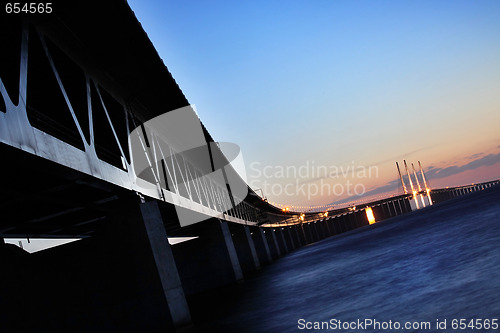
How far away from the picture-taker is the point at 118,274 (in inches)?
632

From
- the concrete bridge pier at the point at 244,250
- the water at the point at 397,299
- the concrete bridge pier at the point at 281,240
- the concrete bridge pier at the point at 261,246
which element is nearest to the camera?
the water at the point at 397,299

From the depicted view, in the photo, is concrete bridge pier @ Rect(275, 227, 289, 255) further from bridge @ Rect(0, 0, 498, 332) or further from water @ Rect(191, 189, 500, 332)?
bridge @ Rect(0, 0, 498, 332)

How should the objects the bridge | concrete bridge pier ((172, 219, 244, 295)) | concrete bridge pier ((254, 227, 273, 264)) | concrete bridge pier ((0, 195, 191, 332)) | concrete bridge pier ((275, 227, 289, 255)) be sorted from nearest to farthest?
1. the bridge
2. concrete bridge pier ((0, 195, 191, 332))
3. concrete bridge pier ((172, 219, 244, 295))
4. concrete bridge pier ((254, 227, 273, 264))
5. concrete bridge pier ((275, 227, 289, 255))

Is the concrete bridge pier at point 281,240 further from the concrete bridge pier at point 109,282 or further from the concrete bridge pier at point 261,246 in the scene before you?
the concrete bridge pier at point 109,282

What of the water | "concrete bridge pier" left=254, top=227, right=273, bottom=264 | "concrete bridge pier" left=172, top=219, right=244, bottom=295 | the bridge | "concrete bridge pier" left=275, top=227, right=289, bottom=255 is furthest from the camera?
"concrete bridge pier" left=275, top=227, right=289, bottom=255

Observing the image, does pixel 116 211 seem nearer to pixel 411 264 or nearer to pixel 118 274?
pixel 118 274

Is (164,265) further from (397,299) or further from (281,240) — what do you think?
(281,240)

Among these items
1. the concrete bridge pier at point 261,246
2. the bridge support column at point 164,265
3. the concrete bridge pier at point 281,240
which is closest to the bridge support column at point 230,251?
the bridge support column at point 164,265

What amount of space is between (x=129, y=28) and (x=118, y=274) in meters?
7.70

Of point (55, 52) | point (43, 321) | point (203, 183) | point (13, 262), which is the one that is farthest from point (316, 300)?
point (203, 183)

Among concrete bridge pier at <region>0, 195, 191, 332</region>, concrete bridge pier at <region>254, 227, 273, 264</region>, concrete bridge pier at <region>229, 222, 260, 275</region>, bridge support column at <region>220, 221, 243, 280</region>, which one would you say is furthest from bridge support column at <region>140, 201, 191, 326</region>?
concrete bridge pier at <region>254, 227, 273, 264</region>

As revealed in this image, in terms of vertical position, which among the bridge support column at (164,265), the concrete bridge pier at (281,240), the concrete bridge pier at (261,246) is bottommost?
the concrete bridge pier at (281,240)

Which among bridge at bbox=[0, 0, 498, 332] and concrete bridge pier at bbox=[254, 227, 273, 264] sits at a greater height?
bridge at bbox=[0, 0, 498, 332]

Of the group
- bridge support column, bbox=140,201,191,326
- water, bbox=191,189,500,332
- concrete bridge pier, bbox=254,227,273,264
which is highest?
bridge support column, bbox=140,201,191,326
